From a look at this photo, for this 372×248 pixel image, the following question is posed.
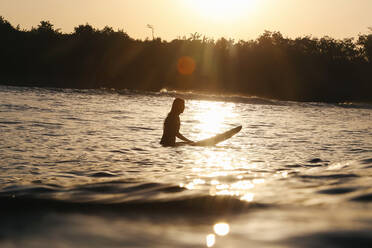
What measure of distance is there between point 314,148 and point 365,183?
242 inches

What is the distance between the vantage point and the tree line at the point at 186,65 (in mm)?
51750

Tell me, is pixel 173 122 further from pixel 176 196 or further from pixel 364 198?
pixel 364 198

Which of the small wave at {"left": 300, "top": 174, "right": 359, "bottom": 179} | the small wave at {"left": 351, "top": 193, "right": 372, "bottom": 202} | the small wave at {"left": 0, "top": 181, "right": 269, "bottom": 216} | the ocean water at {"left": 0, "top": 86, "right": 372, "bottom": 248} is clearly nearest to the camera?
the ocean water at {"left": 0, "top": 86, "right": 372, "bottom": 248}

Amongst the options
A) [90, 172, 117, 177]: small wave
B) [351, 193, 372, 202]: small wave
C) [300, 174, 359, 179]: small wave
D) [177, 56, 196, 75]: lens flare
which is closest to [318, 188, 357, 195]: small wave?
[351, 193, 372, 202]: small wave

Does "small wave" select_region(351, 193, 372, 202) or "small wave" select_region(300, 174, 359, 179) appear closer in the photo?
"small wave" select_region(351, 193, 372, 202)

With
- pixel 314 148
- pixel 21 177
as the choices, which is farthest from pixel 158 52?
pixel 21 177

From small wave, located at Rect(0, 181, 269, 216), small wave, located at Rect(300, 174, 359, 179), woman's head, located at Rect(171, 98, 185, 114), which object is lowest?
small wave, located at Rect(0, 181, 269, 216)

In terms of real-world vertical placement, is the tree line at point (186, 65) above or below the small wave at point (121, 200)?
above

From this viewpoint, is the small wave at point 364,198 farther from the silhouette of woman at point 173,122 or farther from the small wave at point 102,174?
the silhouette of woman at point 173,122

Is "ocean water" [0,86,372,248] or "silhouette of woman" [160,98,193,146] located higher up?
"silhouette of woman" [160,98,193,146]

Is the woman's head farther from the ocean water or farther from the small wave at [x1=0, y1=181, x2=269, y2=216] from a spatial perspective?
the small wave at [x1=0, y1=181, x2=269, y2=216]

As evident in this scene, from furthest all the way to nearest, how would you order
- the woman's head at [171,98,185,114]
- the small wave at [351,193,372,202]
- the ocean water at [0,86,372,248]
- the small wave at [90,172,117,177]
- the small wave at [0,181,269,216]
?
the woman's head at [171,98,185,114] → the small wave at [90,172,117,177] → the small wave at [0,181,269,216] → the small wave at [351,193,372,202] → the ocean water at [0,86,372,248]

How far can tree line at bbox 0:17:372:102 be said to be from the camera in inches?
2037

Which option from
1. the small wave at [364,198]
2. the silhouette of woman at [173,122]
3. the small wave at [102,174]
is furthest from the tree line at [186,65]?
the small wave at [364,198]
